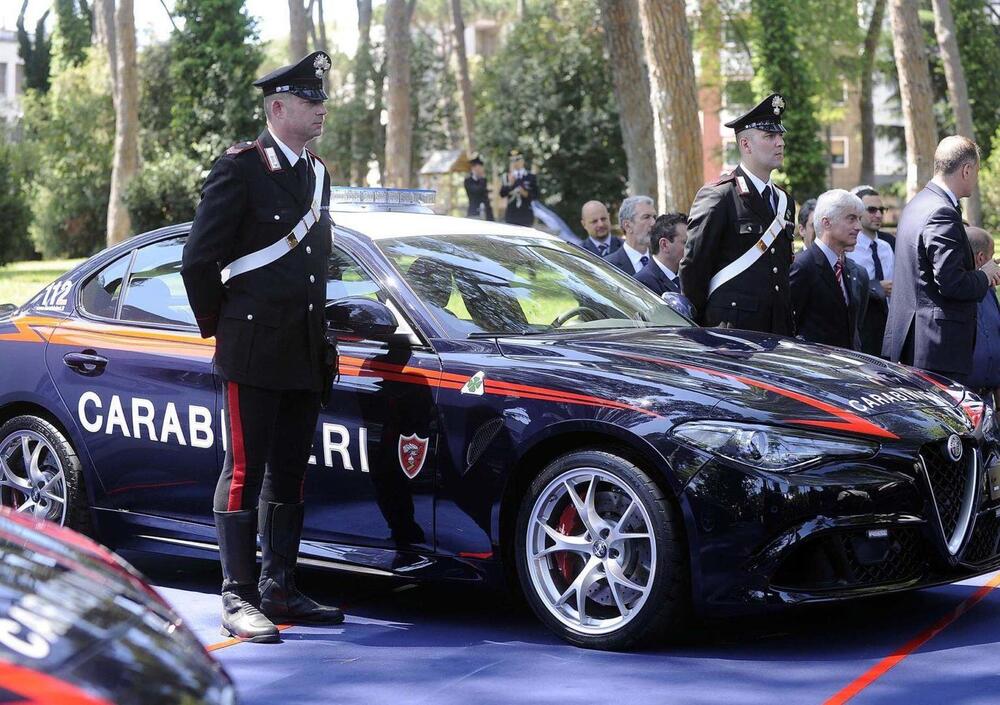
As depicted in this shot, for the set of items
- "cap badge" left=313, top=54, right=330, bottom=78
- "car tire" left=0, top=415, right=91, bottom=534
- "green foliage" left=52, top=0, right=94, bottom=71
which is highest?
"green foliage" left=52, top=0, right=94, bottom=71

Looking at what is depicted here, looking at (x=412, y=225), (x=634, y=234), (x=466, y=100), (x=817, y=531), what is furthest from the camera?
(x=466, y=100)

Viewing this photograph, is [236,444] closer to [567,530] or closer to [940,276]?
[567,530]

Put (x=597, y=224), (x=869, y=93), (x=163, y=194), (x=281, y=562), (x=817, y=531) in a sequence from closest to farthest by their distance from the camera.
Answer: (x=817, y=531)
(x=281, y=562)
(x=597, y=224)
(x=163, y=194)
(x=869, y=93)

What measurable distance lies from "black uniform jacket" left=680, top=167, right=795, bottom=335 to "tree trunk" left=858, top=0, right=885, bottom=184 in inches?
1716

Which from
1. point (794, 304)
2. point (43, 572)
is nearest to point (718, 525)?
point (43, 572)

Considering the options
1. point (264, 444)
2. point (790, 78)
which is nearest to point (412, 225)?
point (264, 444)

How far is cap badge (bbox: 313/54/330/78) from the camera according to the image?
19.3 feet

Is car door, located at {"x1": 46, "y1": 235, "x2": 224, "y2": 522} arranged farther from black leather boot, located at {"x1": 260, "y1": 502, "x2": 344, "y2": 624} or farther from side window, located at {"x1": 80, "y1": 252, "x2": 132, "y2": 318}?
black leather boot, located at {"x1": 260, "y1": 502, "x2": 344, "y2": 624}

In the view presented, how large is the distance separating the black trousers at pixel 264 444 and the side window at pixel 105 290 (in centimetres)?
125

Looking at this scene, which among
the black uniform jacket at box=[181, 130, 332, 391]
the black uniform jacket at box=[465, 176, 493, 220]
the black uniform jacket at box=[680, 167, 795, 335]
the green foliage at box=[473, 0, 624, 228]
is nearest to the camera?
the black uniform jacket at box=[181, 130, 332, 391]

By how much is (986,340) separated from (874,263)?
7.97ft

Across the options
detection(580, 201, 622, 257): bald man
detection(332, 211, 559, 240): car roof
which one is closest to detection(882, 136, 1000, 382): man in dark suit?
detection(332, 211, 559, 240): car roof

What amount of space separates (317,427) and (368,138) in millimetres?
42146

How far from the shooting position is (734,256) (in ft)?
24.6
